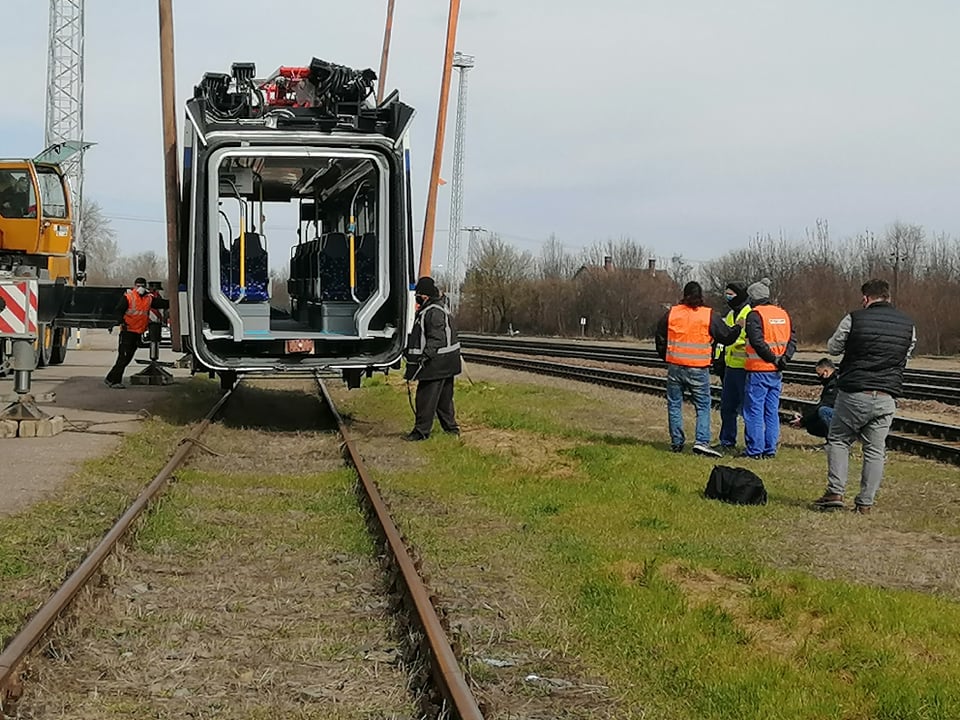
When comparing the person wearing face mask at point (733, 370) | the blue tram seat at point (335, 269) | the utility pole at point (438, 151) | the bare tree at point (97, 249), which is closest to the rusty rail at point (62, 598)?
the blue tram seat at point (335, 269)

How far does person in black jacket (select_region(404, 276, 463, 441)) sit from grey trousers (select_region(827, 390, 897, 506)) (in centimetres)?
517

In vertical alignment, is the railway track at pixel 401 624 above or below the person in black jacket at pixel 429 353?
below

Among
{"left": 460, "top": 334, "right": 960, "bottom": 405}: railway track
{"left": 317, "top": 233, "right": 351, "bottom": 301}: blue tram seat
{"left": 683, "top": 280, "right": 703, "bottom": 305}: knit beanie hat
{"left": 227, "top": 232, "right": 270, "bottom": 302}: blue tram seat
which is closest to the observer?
{"left": 683, "top": 280, "right": 703, "bottom": 305}: knit beanie hat

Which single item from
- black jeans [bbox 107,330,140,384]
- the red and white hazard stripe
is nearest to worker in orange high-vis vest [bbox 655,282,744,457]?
the red and white hazard stripe

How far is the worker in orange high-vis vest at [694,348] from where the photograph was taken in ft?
39.9

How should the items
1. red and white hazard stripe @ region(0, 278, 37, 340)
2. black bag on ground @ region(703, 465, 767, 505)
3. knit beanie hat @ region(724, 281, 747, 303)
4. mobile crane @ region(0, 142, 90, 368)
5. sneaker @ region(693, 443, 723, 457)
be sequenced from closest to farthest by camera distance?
1. black bag on ground @ region(703, 465, 767, 505)
2. sneaker @ region(693, 443, 723, 457)
3. knit beanie hat @ region(724, 281, 747, 303)
4. red and white hazard stripe @ region(0, 278, 37, 340)
5. mobile crane @ region(0, 142, 90, 368)

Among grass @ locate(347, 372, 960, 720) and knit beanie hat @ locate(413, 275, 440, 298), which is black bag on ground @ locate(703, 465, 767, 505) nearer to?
grass @ locate(347, 372, 960, 720)

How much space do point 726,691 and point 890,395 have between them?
4.75 metres

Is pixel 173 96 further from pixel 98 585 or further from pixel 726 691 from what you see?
pixel 726 691

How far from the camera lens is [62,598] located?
228 inches

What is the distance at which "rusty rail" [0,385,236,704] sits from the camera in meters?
4.71

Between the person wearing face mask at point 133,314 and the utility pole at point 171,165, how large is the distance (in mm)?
5292

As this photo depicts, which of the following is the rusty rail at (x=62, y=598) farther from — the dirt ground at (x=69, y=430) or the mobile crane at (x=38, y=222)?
the mobile crane at (x=38, y=222)

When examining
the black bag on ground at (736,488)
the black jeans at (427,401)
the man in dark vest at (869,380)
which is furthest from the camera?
the black jeans at (427,401)
